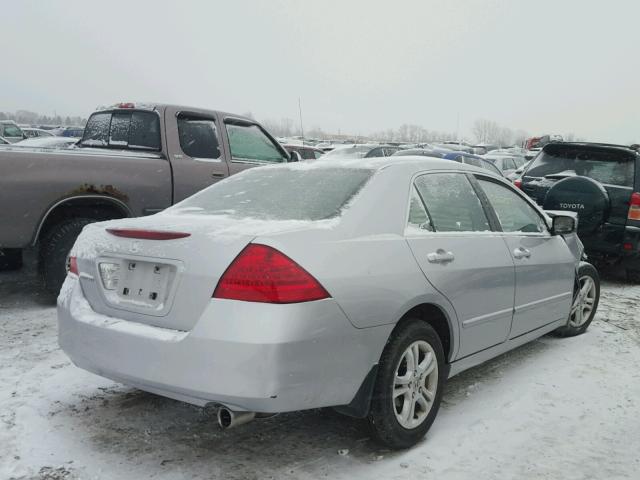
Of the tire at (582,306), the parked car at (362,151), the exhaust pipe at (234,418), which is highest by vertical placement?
the exhaust pipe at (234,418)

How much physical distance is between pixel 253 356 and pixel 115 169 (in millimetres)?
3832

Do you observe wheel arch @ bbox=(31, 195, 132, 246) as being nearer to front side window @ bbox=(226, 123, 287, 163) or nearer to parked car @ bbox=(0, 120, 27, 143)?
front side window @ bbox=(226, 123, 287, 163)

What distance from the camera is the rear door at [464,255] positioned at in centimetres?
334

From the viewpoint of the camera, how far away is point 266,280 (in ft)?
8.52

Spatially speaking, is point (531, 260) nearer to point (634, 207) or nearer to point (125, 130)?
point (634, 207)

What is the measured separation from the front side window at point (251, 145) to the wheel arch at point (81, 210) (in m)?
1.62

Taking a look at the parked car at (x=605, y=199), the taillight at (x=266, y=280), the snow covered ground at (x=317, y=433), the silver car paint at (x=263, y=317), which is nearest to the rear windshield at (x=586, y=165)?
the parked car at (x=605, y=199)

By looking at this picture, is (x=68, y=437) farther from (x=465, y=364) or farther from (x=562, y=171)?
(x=562, y=171)

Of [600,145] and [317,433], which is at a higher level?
[600,145]

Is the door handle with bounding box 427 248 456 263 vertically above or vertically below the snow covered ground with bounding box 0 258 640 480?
above

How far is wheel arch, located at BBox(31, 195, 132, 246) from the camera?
539 centimetres

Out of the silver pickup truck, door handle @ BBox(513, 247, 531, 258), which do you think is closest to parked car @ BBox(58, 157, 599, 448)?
door handle @ BBox(513, 247, 531, 258)

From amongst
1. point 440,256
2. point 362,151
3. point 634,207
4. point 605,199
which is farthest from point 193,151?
point 362,151

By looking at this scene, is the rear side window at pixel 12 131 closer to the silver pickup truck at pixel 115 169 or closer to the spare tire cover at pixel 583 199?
the silver pickup truck at pixel 115 169
